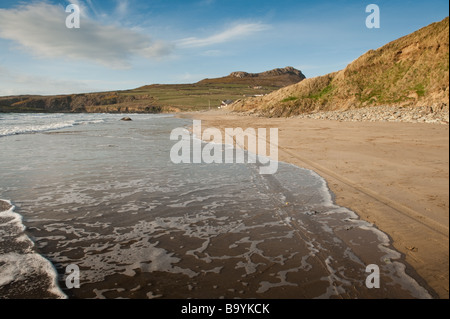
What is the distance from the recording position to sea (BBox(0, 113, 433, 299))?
9.74 ft

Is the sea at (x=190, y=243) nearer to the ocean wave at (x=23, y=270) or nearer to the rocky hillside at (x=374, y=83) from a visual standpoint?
the ocean wave at (x=23, y=270)

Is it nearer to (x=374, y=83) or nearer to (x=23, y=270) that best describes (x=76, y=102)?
(x=374, y=83)

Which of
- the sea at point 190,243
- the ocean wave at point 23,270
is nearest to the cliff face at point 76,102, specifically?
the sea at point 190,243

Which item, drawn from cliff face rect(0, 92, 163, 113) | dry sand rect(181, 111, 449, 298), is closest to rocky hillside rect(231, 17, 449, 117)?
dry sand rect(181, 111, 449, 298)

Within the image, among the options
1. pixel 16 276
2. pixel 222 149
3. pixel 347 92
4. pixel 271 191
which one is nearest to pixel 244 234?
pixel 271 191

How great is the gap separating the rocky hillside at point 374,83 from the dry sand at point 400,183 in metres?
8.59

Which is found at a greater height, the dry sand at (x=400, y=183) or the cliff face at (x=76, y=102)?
the cliff face at (x=76, y=102)

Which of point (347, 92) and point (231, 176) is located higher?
point (347, 92)

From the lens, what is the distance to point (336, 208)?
17.5ft

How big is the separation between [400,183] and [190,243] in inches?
187

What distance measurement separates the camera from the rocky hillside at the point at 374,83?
1844 cm

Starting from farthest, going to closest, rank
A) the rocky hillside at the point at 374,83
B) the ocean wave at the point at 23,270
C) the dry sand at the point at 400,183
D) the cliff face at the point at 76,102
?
the cliff face at the point at 76,102 < the rocky hillside at the point at 374,83 < the dry sand at the point at 400,183 < the ocean wave at the point at 23,270

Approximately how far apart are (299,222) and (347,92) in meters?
28.1

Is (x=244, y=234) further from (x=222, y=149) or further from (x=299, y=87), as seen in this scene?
(x=299, y=87)
